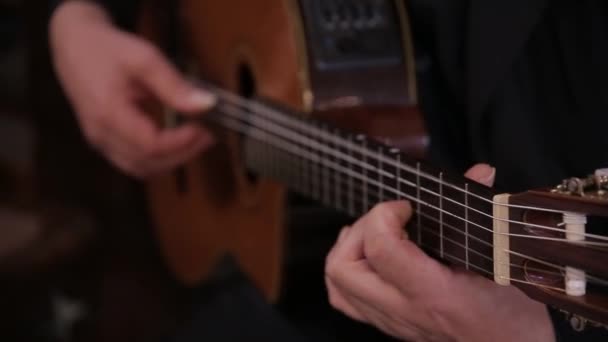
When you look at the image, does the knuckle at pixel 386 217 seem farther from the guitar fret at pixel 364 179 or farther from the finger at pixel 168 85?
the finger at pixel 168 85

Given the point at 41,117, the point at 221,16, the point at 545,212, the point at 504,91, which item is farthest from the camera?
the point at 41,117

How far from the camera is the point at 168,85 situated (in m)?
1.12

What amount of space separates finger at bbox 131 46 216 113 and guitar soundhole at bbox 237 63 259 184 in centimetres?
4

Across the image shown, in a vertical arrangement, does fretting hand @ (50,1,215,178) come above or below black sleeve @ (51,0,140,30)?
below

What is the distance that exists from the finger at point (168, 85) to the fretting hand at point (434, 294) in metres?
0.42

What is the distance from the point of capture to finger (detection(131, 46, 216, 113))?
110cm

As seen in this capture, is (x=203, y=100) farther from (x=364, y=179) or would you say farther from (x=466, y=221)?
(x=466, y=221)

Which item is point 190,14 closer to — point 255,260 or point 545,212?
point 255,260

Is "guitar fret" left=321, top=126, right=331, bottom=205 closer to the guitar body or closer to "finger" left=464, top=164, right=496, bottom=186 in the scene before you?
the guitar body

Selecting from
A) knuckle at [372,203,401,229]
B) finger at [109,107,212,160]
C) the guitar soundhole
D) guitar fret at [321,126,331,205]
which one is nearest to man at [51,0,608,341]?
knuckle at [372,203,401,229]

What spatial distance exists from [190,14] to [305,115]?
0.40 meters

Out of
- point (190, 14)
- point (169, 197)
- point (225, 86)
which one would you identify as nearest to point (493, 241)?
point (225, 86)

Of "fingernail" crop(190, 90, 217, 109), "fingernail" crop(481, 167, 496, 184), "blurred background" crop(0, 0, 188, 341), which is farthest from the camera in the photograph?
"blurred background" crop(0, 0, 188, 341)

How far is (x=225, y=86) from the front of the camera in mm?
1119
